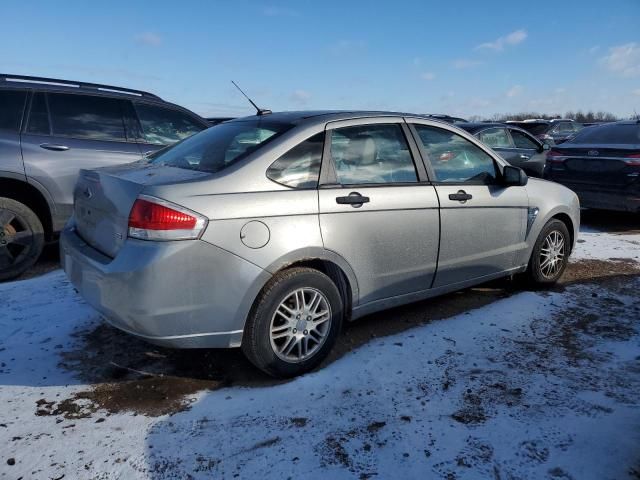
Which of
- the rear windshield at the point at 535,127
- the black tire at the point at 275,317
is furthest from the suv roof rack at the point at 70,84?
the rear windshield at the point at 535,127

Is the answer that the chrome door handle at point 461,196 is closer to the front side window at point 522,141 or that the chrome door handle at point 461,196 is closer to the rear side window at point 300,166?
the rear side window at point 300,166

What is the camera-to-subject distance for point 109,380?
301 cm

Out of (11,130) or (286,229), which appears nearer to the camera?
(286,229)

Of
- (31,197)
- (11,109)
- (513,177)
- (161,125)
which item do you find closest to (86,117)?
(11,109)

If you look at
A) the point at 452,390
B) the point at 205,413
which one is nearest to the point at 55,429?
the point at 205,413

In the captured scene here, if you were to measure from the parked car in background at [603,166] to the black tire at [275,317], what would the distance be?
18.4 ft

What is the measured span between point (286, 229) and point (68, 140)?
325cm

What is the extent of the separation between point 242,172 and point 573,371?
235 centimetres

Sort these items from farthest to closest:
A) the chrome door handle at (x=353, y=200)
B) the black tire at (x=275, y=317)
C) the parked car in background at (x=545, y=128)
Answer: the parked car in background at (x=545, y=128), the chrome door handle at (x=353, y=200), the black tire at (x=275, y=317)

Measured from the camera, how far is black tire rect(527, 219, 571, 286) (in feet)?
14.9

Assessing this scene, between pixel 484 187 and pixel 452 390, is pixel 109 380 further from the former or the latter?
pixel 484 187

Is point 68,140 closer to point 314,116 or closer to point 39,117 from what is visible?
point 39,117

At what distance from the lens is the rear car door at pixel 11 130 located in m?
4.57

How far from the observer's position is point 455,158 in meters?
3.94
